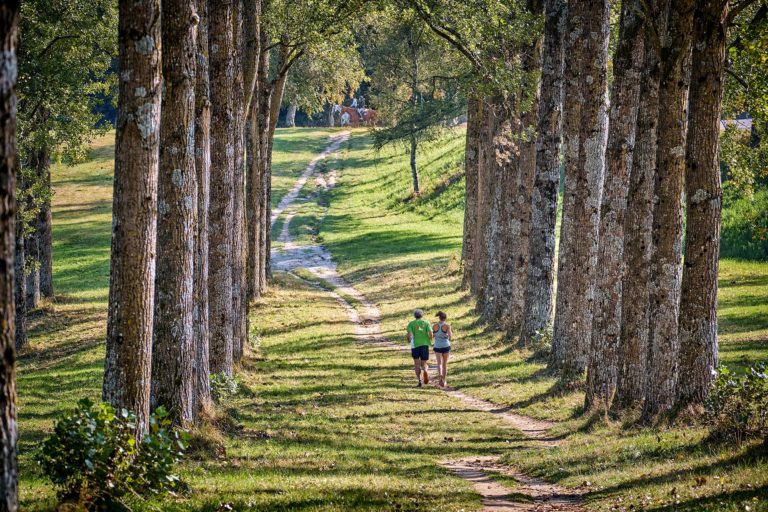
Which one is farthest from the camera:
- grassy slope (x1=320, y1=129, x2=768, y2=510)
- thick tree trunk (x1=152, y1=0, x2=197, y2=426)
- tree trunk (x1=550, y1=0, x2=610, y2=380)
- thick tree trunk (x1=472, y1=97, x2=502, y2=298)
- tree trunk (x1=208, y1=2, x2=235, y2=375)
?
thick tree trunk (x1=472, y1=97, x2=502, y2=298)

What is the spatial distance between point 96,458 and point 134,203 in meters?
2.68

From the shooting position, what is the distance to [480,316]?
102 feet

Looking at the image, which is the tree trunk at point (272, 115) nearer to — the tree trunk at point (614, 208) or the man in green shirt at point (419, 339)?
the man in green shirt at point (419, 339)

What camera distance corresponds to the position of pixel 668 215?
13820 millimetres

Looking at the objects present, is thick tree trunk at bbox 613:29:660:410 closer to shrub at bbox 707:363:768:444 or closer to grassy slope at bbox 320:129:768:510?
grassy slope at bbox 320:129:768:510

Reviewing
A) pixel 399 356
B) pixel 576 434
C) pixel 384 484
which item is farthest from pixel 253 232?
pixel 384 484

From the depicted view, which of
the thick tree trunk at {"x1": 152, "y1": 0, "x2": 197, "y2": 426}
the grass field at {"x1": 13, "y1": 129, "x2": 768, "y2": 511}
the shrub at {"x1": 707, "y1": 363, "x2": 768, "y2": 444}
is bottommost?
the grass field at {"x1": 13, "y1": 129, "x2": 768, "y2": 511}

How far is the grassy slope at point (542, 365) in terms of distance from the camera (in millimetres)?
9945

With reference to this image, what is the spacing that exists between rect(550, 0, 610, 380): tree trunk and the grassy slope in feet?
4.73

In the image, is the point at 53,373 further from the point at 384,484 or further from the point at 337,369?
the point at 384,484

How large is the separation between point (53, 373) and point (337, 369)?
8.15 metres

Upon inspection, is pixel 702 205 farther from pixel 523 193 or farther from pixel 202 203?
pixel 523 193

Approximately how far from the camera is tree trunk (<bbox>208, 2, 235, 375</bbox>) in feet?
53.4

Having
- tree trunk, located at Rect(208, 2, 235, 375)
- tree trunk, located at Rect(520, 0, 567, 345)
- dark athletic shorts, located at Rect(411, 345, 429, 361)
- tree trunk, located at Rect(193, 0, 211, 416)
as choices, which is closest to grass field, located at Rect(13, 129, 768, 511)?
dark athletic shorts, located at Rect(411, 345, 429, 361)
